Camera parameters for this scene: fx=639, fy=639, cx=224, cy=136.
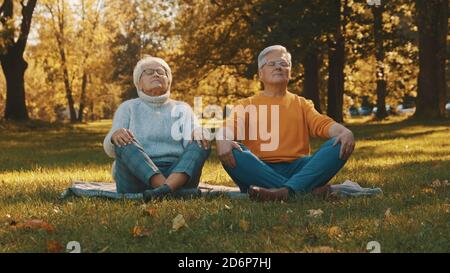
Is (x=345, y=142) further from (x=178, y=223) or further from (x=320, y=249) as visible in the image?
(x=320, y=249)

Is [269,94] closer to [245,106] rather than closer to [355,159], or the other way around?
[245,106]

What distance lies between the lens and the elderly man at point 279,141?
18.7ft

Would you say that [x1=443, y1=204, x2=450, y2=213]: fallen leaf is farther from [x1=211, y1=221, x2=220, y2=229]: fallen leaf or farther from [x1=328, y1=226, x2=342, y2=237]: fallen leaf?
[x1=211, y1=221, x2=220, y2=229]: fallen leaf

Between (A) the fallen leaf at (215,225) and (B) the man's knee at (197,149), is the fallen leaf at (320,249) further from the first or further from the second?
(B) the man's knee at (197,149)

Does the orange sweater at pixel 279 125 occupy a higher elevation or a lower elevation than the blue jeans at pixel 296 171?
higher

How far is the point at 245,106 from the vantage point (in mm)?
6055

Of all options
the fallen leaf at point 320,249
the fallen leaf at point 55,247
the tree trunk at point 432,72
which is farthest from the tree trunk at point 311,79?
the fallen leaf at point 55,247

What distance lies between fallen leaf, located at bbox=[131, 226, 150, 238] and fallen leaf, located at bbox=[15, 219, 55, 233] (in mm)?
607

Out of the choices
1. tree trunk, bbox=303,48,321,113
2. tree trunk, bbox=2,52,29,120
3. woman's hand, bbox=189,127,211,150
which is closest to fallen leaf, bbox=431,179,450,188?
woman's hand, bbox=189,127,211,150

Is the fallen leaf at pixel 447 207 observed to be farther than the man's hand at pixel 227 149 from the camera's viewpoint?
No

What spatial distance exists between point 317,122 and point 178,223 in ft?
6.82

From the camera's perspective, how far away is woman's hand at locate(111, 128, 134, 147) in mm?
5727

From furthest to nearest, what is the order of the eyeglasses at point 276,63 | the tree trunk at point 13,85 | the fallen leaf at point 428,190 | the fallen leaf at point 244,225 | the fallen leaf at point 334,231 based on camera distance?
the tree trunk at point 13,85 < the fallen leaf at point 428,190 < the eyeglasses at point 276,63 < the fallen leaf at point 244,225 < the fallen leaf at point 334,231

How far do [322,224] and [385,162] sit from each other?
18.1 ft
